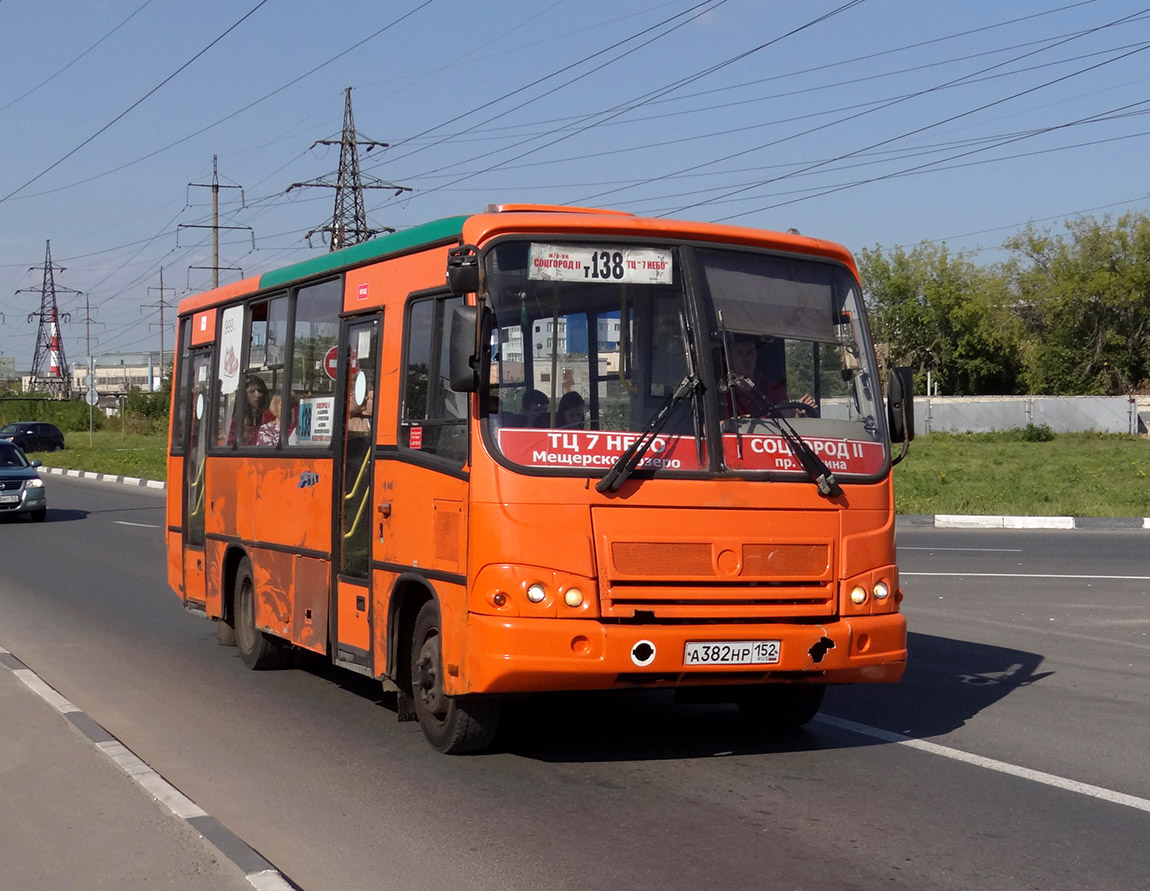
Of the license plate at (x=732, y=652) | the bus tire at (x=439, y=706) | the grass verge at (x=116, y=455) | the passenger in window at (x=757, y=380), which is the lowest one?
the bus tire at (x=439, y=706)

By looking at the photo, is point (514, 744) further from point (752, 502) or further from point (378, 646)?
point (752, 502)

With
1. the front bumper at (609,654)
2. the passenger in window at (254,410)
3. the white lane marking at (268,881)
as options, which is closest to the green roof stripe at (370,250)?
the passenger in window at (254,410)

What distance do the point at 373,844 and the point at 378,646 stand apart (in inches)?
89.8

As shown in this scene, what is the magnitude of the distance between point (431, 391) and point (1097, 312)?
8492 centimetres

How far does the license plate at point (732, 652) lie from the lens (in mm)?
6727

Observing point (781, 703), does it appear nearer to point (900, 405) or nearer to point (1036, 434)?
point (900, 405)

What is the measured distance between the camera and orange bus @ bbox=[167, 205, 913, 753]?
22.0 feet

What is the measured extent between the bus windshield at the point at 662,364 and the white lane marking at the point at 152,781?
2.07 meters

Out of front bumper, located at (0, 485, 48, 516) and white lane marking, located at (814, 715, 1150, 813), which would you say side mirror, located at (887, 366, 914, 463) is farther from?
front bumper, located at (0, 485, 48, 516)

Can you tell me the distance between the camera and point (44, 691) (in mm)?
8805

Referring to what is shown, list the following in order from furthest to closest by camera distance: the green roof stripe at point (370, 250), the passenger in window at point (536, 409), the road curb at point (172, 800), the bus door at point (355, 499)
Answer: the bus door at point (355, 499), the green roof stripe at point (370, 250), the passenger in window at point (536, 409), the road curb at point (172, 800)

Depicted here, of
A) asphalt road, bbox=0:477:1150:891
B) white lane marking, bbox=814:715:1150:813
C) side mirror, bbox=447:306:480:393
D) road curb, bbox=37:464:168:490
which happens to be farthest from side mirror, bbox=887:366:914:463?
road curb, bbox=37:464:168:490

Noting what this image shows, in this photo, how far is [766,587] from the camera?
275 inches

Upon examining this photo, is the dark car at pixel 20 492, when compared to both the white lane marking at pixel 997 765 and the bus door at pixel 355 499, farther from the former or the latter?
the white lane marking at pixel 997 765
